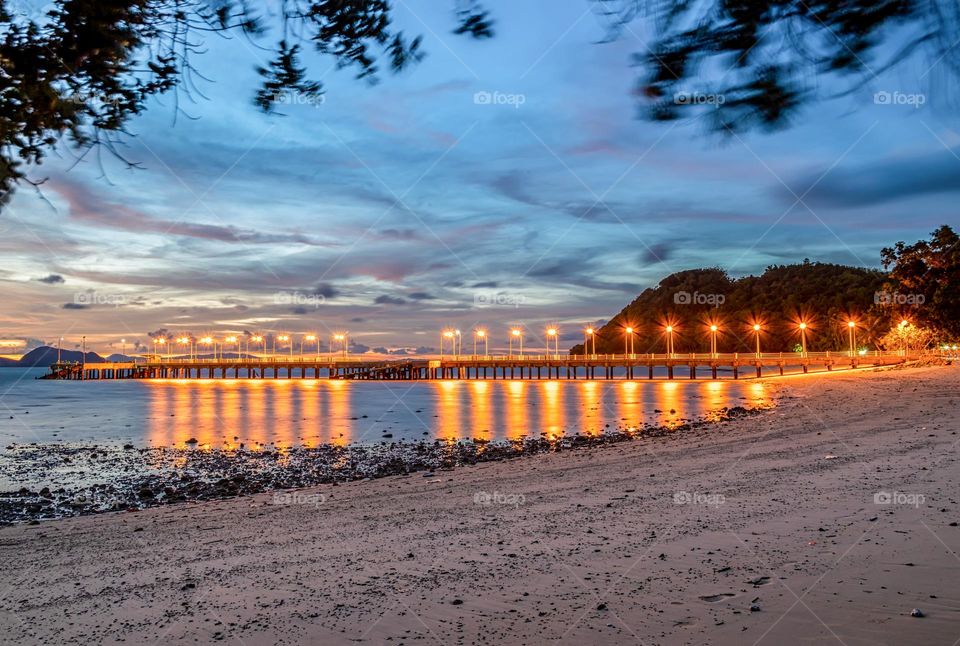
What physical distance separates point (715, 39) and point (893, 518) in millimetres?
6370

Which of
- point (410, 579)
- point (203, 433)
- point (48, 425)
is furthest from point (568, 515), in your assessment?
point (48, 425)

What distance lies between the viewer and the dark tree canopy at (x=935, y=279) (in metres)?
39.2

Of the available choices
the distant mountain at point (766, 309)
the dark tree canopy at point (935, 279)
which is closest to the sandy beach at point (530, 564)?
the dark tree canopy at point (935, 279)

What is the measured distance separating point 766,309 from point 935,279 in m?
104

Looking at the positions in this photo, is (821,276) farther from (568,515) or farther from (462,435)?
(568,515)

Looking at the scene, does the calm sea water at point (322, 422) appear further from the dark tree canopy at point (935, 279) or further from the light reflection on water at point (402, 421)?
the dark tree canopy at point (935, 279)

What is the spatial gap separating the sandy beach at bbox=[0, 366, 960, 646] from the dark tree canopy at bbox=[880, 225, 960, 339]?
114 feet

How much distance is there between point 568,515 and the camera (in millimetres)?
8117

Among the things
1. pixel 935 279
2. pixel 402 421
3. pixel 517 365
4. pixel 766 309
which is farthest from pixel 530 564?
pixel 766 309

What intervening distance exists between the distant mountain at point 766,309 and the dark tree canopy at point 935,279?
46.6 m

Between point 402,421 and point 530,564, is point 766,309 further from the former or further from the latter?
point 530,564

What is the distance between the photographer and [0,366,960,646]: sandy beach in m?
4.59

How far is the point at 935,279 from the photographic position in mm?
40188

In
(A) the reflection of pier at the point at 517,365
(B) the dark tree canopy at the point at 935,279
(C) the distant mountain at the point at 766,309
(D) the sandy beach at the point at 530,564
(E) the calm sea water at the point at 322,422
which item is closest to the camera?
(D) the sandy beach at the point at 530,564
